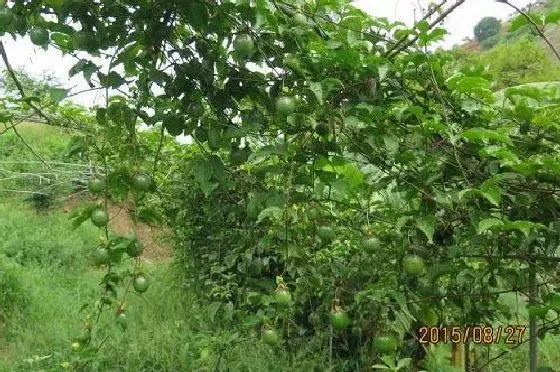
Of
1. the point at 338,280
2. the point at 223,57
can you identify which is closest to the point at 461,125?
the point at 223,57

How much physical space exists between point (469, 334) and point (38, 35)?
1749mm

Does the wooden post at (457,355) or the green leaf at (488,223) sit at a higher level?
the green leaf at (488,223)

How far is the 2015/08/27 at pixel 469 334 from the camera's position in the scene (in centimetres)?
223

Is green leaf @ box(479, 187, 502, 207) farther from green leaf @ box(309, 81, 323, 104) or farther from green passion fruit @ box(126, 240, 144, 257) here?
green passion fruit @ box(126, 240, 144, 257)

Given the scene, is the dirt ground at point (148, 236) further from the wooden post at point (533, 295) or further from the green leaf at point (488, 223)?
the green leaf at point (488, 223)

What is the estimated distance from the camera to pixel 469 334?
7.57 ft

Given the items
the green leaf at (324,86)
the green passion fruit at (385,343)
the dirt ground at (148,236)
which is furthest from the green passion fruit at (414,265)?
the dirt ground at (148,236)

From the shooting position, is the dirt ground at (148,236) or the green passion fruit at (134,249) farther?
the dirt ground at (148,236)

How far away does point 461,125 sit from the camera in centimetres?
162

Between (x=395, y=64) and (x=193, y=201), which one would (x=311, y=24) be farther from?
(x=193, y=201)

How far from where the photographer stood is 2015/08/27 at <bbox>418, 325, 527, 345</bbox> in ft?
7.32

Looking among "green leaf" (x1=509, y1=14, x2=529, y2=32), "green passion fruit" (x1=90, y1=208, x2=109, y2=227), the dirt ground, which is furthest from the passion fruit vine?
the dirt ground

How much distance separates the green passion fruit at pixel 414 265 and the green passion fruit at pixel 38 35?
1134 millimetres

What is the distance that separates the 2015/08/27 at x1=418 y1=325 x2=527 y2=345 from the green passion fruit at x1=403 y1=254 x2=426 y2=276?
28.3 inches
